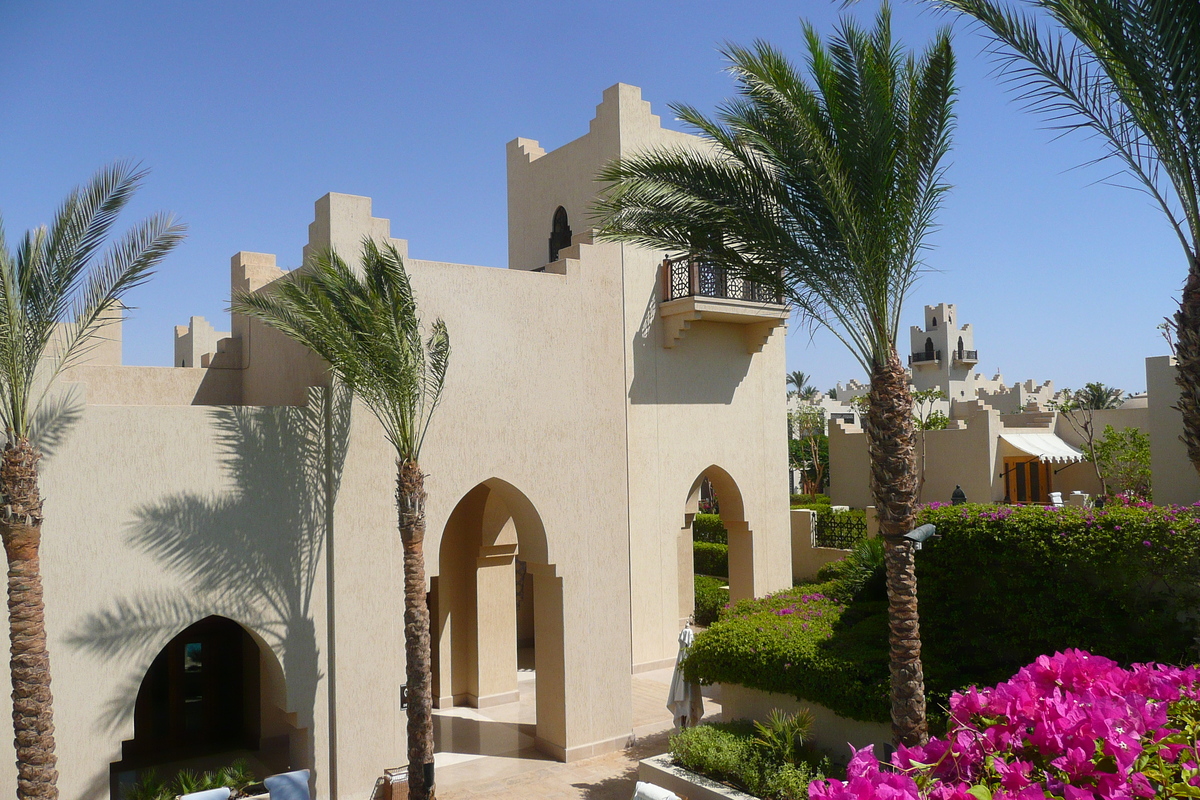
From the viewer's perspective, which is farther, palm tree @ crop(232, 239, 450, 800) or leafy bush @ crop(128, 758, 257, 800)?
palm tree @ crop(232, 239, 450, 800)

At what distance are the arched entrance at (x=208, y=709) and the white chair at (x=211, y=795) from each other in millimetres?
2808

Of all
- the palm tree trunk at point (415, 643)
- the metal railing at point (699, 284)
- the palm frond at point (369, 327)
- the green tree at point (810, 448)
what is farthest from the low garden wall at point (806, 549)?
the green tree at point (810, 448)

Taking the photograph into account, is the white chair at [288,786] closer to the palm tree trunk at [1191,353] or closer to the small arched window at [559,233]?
the palm tree trunk at [1191,353]

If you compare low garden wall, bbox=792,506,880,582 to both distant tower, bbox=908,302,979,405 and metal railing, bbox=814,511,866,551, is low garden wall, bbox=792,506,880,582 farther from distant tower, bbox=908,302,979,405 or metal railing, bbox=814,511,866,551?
distant tower, bbox=908,302,979,405

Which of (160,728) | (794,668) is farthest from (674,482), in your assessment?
(160,728)

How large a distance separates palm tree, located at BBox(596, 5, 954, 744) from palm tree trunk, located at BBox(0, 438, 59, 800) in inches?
269

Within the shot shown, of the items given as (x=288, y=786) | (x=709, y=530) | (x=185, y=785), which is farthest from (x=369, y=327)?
(x=709, y=530)

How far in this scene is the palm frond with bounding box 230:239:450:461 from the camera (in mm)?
10117

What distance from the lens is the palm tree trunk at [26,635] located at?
325 inches

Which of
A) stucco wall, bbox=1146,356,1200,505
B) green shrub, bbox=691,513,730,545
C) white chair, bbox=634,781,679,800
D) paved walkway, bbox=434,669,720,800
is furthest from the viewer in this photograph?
green shrub, bbox=691,513,730,545

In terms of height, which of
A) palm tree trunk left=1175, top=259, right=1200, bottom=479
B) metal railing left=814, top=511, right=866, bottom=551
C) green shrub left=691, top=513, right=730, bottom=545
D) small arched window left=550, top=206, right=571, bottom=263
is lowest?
green shrub left=691, top=513, right=730, bottom=545

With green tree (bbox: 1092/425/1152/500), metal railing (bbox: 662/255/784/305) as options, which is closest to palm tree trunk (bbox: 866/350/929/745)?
metal railing (bbox: 662/255/784/305)

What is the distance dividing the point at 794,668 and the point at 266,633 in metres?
6.77

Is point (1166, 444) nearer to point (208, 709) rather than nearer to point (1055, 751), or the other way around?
point (1055, 751)
